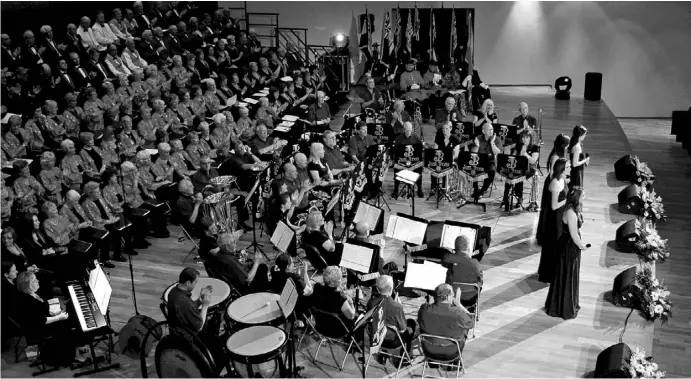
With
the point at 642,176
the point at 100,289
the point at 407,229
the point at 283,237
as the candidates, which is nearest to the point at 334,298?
the point at 283,237

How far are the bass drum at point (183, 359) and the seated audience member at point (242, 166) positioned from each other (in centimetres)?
520

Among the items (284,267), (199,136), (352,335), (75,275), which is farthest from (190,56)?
(352,335)

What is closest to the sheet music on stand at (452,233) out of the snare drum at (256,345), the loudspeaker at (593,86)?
the snare drum at (256,345)

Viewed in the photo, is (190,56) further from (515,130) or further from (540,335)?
(540,335)

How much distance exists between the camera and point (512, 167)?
11.1m

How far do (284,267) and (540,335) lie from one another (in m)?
2.82

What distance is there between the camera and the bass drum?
6.11 metres

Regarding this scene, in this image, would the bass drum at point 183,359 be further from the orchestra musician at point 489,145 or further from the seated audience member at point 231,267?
the orchestra musician at point 489,145

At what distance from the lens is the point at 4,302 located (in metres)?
7.48

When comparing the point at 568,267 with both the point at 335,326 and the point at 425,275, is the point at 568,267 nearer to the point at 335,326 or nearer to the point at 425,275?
the point at 425,275

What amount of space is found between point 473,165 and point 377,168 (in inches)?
56.0

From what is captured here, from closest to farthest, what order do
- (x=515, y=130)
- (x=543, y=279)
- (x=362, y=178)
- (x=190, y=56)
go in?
(x=543, y=279)
(x=362, y=178)
(x=515, y=130)
(x=190, y=56)

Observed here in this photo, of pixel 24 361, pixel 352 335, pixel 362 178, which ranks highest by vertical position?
pixel 362 178

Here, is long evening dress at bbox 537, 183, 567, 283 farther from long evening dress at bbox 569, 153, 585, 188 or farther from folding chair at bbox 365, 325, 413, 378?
folding chair at bbox 365, 325, 413, 378
